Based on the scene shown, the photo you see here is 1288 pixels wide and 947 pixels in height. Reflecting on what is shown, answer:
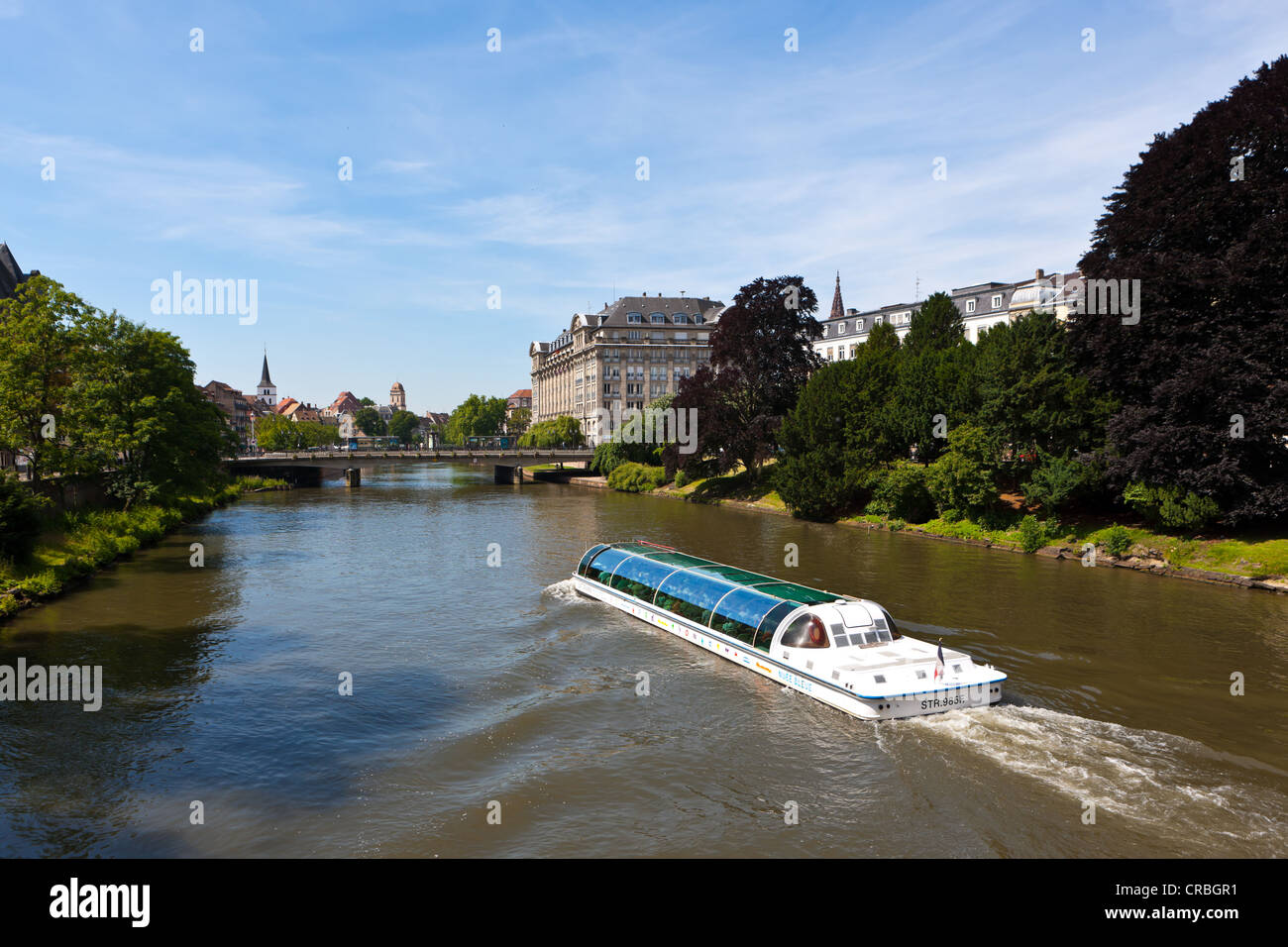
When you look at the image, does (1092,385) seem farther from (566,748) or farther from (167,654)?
(167,654)

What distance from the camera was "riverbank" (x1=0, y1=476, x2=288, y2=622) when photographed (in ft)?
102

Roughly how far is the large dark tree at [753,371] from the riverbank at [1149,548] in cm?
2073

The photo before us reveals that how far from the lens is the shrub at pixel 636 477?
92188 millimetres

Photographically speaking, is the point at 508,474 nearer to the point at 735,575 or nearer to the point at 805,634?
the point at 735,575

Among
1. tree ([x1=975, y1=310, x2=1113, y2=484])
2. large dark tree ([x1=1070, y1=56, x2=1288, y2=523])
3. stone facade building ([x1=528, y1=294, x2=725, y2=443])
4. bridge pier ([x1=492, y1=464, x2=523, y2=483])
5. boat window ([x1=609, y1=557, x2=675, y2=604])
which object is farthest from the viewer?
stone facade building ([x1=528, y1=294, x2=725, y2=443])

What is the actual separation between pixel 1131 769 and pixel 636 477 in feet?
257

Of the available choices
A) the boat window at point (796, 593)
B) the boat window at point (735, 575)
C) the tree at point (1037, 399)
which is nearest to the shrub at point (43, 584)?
the boat window at point (735, 575)

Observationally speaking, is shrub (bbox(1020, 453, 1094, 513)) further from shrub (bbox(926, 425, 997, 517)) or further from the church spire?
the church spire

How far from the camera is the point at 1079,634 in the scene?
26.7m

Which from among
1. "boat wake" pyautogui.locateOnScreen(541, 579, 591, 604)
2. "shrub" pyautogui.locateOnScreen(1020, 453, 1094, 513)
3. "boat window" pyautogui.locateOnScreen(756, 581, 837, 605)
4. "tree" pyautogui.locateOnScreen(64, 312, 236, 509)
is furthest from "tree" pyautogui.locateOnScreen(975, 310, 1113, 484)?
"tree" pyautogui.locateOnScreen(64, 312, 236, 509)

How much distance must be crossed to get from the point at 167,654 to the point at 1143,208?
47.7m

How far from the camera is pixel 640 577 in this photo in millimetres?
29750

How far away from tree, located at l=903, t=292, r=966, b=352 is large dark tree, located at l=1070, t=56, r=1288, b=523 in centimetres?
2720
